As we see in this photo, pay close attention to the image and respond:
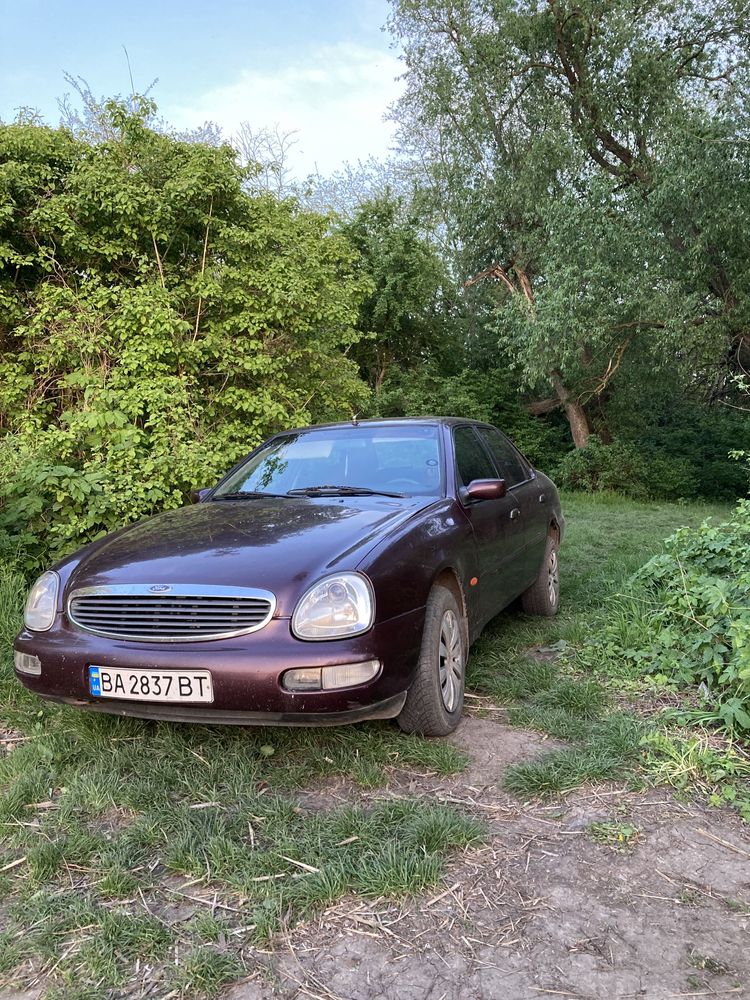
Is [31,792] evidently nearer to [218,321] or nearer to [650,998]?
[650,998]

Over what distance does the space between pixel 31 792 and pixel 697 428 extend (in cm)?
2069

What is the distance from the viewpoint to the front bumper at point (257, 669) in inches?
95.3

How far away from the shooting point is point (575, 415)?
1838 centimetres

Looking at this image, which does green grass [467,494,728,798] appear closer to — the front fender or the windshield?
the front fender

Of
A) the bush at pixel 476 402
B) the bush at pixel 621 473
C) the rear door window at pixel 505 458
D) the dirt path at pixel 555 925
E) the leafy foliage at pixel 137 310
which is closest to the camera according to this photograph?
the dirt path at pixel 555 925

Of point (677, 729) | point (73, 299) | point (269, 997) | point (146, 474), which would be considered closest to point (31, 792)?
point (269, 997)

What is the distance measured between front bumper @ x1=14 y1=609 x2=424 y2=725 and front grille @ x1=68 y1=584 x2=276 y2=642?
0.13 feet

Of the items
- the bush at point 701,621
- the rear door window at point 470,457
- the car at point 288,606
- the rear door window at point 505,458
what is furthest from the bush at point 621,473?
the car at point 288,606

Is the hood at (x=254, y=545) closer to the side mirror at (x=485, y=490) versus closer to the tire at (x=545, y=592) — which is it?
the side mirror at (x=485, y=490)

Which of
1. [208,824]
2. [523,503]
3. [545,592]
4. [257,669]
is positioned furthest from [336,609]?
[545,592]

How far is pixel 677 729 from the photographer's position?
3104 mm

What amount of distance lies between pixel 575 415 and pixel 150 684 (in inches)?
676

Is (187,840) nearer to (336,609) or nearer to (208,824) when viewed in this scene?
(208,824)

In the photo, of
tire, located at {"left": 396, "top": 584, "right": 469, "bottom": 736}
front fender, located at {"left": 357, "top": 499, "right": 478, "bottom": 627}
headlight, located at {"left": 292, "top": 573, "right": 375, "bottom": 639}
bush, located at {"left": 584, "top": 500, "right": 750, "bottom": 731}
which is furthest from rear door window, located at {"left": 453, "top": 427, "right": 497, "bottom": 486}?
headlight, located at {"left": 292, "top": 573, "right": 375, "bottom": 639}
